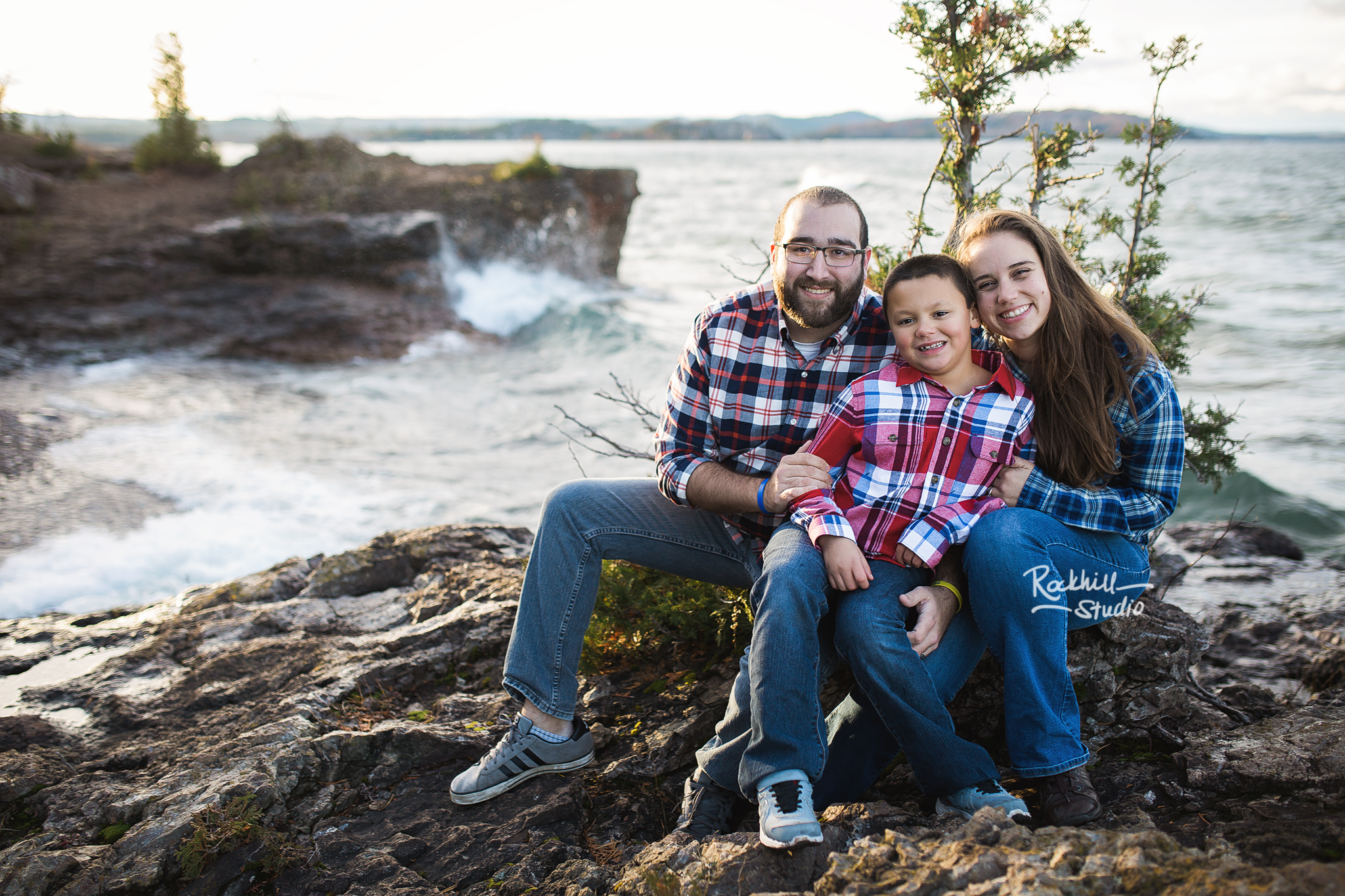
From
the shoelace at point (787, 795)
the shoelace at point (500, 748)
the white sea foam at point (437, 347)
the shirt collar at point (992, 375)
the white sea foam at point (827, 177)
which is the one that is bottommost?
the shoelace at point (500, 748)

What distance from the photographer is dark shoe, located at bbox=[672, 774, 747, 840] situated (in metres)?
2.62

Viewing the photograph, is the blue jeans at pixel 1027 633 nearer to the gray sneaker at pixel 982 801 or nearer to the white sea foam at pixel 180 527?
the gray sneaker at pixel 982 801

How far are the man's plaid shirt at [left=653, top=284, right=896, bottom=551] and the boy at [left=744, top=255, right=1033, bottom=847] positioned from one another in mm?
225

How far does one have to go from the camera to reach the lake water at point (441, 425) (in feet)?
22.7

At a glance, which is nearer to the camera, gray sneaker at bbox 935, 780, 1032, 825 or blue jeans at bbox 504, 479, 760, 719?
gray sneaker at bbox 935, 780, 1032, 825

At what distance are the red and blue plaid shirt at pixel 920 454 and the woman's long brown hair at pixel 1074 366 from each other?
0.12m

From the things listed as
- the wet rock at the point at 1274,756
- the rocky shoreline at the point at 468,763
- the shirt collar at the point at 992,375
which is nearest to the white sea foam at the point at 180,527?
the rocky shoreline at the point at 468,763

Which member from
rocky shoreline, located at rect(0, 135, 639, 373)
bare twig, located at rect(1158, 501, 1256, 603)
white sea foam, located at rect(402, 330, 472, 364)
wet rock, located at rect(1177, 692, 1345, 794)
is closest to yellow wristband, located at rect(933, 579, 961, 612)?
wet rock, located at rect(1177, 692, 1345, 794)

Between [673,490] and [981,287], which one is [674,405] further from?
[981,287]

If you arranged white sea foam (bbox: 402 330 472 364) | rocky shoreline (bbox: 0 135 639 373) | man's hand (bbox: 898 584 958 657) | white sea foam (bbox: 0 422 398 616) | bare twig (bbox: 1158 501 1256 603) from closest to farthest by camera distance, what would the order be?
man's hand (bbox: 898 584 958 657)
bare twig (bbox: 1158 501 1256 603)
white sea foam (bbox: 0 422 398 616)
rocky shoreline (bbox: 0 135 639 373)
white sea foam (bbox: 402 330 472 364)

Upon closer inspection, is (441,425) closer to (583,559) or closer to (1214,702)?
(583,559)

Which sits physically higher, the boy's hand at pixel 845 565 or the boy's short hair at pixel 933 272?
the boy's short hair at pixel 933 272

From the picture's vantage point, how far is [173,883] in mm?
2590

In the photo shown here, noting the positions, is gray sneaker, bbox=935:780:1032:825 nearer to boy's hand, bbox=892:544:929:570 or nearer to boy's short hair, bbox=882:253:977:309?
boy's hand, bbox=892:544:929:570
